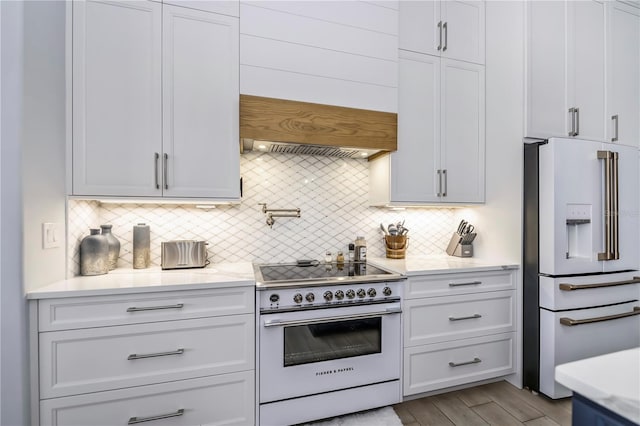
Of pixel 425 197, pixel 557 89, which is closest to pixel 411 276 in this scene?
pixel 425 197

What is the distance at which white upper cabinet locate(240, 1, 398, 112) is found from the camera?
1.86m

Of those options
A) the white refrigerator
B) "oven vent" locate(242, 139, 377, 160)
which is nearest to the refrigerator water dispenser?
the white refrigerator

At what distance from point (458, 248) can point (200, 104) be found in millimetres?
2331

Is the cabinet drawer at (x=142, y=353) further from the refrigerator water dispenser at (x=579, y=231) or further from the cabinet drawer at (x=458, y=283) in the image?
the refrigerator water dispenser at (x=579, y=231)

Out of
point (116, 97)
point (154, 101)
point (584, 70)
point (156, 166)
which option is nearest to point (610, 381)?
point (156, 166)

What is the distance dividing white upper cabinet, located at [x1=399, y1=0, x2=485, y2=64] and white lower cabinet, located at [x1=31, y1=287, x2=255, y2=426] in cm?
223

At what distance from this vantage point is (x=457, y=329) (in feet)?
6.78

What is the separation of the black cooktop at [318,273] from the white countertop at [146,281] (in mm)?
140

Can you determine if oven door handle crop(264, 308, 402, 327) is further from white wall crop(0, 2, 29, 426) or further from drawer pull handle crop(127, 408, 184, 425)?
white wall crop(0, 2, 29, 426)

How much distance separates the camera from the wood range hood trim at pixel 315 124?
184 centimetres

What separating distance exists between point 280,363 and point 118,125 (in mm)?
1667

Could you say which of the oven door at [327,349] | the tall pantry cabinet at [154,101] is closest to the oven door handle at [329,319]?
the oven door at [327,349]

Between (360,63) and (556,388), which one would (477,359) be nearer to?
(556,388)

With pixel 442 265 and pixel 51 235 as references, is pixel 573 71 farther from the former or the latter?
pixel 51 235
